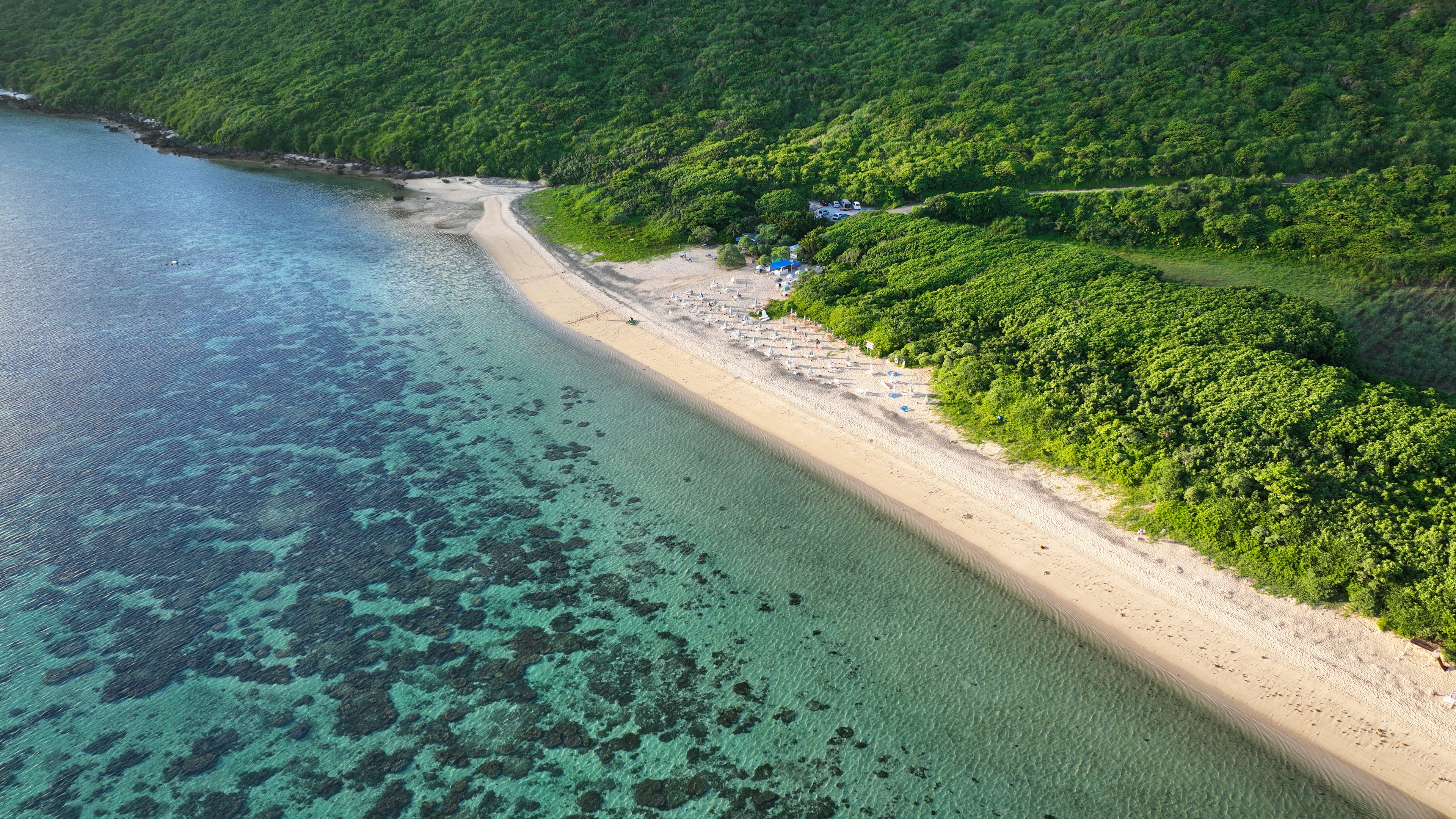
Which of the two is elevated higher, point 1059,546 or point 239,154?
point 239,154

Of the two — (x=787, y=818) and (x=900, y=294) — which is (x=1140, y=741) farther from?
(x=900, y=294)

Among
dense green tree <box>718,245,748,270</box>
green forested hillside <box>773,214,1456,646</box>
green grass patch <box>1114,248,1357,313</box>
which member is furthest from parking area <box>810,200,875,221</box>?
green grass patch <box>1114,248,1357,313</box>

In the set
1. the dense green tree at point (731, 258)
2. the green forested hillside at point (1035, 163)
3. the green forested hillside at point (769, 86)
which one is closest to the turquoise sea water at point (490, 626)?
the green forested hillside at point (1035, 163)

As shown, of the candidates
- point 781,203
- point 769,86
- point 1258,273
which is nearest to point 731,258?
point 781,203

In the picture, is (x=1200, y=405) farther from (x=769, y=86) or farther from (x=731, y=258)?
(x=769, y=86)

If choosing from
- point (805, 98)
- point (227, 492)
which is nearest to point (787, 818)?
point (227, 492)

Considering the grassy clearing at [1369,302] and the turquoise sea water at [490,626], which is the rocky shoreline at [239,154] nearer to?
the turquoise sea water at [490,626]
